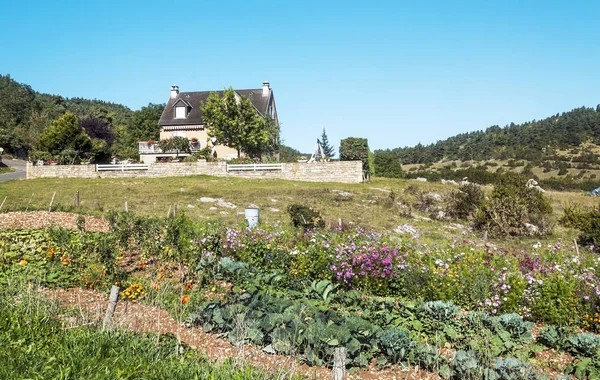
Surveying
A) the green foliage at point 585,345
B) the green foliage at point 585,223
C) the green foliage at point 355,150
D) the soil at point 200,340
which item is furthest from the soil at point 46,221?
the green foliage at point 355,150

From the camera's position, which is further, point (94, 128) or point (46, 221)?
point (94, 128)

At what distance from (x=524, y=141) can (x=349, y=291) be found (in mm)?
76108

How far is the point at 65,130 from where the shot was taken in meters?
40.5

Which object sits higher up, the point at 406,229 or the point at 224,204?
the point at 224,204

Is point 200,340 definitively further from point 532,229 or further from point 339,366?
point 532,229

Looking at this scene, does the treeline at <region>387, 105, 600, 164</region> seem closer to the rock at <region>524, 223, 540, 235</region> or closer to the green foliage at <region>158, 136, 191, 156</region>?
the green foliage at <region>158, 136, 191, 156</region>

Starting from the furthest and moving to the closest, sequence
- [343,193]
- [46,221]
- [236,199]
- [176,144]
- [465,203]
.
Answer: [176,144] < [343,193] < [236,199] < [465,203] < [46,221]

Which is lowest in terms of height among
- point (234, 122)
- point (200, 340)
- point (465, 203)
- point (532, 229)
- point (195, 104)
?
point (532, 229)

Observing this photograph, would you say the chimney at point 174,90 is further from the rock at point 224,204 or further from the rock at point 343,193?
the rock at point 224,204

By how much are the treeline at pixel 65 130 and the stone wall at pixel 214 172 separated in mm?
3326

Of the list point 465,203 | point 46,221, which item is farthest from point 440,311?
point 465,203

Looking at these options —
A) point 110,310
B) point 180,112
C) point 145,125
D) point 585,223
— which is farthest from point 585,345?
point 145,125

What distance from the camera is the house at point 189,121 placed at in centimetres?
4703

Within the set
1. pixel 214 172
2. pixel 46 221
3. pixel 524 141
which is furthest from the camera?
pixel 524 141
